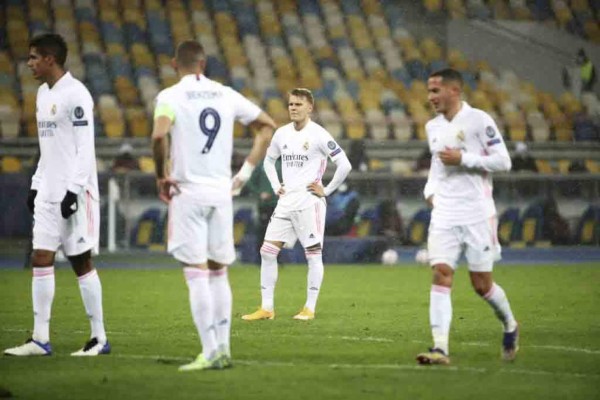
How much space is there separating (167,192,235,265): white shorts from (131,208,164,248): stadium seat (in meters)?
17.1

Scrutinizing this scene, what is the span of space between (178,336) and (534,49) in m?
25.7

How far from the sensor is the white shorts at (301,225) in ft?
47.2

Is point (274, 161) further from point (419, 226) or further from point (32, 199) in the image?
point (419, 226)

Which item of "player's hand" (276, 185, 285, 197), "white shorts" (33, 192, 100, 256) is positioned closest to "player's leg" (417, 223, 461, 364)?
"white shorts" (33, 192, 100, 256)

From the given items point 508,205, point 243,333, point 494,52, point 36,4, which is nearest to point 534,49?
point 494,52

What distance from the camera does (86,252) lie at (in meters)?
10.3

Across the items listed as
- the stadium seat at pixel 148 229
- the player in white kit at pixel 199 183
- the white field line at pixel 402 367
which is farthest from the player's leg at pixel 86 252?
the stadium seat at pixel 148 229

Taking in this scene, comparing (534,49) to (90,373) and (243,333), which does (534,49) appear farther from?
(90,373)

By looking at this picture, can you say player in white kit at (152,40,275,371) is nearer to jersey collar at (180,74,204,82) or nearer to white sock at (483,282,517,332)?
jersey collar at (180,74,204,82)

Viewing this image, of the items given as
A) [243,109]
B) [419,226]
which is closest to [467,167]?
[243,109]

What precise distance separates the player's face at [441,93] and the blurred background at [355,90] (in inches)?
521

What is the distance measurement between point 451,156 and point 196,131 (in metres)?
1.84

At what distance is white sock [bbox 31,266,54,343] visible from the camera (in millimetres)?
10258

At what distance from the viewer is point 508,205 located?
94.7 ft
